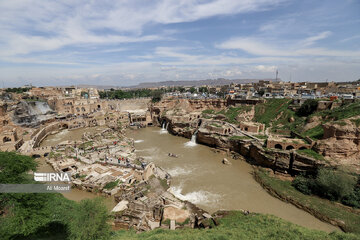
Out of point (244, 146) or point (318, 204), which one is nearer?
point (318, 204)

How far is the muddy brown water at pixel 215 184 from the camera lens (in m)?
17.8

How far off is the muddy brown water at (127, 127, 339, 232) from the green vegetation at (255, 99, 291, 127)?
61.2 ft

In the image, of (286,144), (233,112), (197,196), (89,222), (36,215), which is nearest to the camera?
(89,222)

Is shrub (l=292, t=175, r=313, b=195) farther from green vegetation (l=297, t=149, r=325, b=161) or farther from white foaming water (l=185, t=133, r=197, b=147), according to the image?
white foaming water (l=185, t=133, r=197, b=147)

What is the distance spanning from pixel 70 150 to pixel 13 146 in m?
11.0

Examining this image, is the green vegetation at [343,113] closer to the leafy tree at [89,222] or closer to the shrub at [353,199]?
the shrub at [353,199]

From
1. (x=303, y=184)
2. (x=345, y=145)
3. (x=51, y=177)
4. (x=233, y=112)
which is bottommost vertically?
(x=303, y=184)

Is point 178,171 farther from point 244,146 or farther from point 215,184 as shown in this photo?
point 244,146

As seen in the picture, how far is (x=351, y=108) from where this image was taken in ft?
90.6

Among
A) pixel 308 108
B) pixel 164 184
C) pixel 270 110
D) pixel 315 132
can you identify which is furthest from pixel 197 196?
pixel 270 110

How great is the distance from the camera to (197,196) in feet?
65.4

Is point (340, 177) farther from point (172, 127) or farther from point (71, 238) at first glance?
point (172, 127)

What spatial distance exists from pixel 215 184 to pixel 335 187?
41.3 ft

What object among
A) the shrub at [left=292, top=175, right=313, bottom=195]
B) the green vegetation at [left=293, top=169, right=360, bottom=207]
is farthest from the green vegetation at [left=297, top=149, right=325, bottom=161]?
the shrub at [left=292, top=175, right=313, bottom=195]
